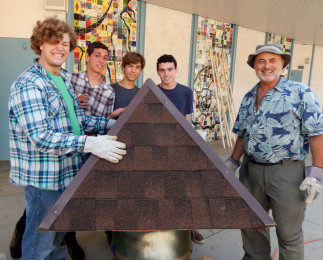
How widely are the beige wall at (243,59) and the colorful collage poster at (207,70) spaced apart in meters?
0.38

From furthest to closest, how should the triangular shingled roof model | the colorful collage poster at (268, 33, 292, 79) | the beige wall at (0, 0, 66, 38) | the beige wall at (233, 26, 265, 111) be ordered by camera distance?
the colorful collage poster at (268, 33, 292, 79)
the beige wall at (233, 26, 265, 111)
the beige wall at (0, 0, 66, 38)
the triangular shingled roof model

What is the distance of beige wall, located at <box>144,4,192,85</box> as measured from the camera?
563cm

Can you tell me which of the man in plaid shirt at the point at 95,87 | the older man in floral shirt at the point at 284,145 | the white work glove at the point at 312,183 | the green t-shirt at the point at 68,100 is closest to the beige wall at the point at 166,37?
the man in plaid shirt at the point at 95,87

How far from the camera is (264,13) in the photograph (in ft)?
20.0

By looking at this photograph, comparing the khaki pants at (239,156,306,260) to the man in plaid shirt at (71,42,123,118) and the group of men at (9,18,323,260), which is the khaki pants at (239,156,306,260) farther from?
the man in plaid shirt at (71,42,123,118)

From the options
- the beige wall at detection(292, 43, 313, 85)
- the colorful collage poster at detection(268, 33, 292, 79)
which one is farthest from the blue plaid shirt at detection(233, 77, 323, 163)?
the beige wall at detection(292, 43, 313, 85)

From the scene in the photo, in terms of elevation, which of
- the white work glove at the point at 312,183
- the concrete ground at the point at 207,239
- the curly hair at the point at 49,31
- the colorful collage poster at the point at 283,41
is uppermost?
the colorful collage poster at the point at 283,41

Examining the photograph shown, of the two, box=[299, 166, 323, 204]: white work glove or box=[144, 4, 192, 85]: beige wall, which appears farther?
box=[144, 4, 192, 85]: beige wall

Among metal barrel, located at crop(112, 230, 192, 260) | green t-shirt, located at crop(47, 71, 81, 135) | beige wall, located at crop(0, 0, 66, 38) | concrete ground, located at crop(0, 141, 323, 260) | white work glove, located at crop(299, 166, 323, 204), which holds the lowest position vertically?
concrete ground, located at crop(0, 141, 323, 260)

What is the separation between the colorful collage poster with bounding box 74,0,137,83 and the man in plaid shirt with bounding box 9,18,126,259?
10.8ft

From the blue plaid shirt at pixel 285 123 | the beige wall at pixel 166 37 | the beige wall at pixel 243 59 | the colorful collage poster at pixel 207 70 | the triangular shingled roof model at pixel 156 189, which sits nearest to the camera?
the triangular shingled roof model at pixel 156 189

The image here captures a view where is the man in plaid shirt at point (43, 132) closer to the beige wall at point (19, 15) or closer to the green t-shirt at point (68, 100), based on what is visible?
the green t-shirt at point (68, 100)

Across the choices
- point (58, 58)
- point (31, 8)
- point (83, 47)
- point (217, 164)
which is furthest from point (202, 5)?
point (217, 164)

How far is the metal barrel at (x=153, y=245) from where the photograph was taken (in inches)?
60.3
